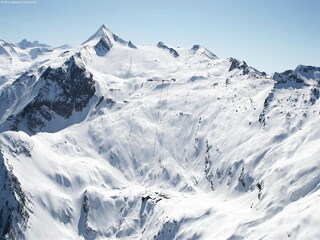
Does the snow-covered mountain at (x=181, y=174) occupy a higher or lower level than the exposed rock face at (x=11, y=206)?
higher

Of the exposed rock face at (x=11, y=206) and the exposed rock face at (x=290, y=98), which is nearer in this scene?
the exposed rock face at (x=11, y=206)

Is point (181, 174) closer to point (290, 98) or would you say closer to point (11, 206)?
point (290, 98)

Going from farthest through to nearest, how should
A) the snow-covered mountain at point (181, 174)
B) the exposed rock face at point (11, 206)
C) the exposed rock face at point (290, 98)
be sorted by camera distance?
the exposed rock face at point (290, 98), the exposed rock face at point (11, 206), the snow-covered mountain at point (181, 174)

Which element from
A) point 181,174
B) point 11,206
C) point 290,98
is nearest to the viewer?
point 11,206

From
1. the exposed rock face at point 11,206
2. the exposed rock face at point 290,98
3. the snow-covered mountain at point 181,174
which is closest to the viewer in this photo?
the snow-covered mountain at point 181,174

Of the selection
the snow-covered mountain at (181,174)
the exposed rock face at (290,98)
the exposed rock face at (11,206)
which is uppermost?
the exposed rock face at (290,98)

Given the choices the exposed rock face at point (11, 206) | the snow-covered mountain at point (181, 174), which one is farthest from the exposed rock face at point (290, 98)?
the exposed rock face at point (11, 206)

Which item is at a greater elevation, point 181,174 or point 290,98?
point 290,98

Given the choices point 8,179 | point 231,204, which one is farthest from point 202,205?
point 8,179

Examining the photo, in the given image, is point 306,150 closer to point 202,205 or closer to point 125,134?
point 202,205

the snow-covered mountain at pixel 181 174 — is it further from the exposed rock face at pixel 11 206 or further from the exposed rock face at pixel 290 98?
the exposed rock face at pixel 290 98

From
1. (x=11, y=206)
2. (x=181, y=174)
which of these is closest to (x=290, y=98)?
(x=181, y=174)
